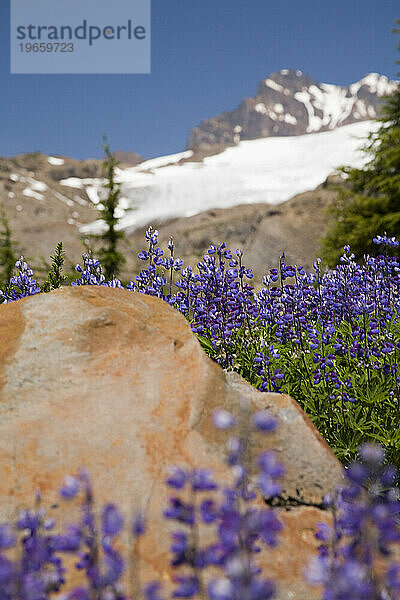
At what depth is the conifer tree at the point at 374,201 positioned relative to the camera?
58.4 feet

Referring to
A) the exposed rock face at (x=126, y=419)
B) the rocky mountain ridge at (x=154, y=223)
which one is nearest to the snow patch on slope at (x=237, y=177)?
the rocky mountain ridge at (x=154, y=223)

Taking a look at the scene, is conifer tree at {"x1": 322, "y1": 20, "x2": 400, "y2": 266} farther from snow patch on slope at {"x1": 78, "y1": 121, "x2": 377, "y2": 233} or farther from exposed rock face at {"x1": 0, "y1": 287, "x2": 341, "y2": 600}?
snow patch on slope at {"x1": 78, "y1": 121, "x2": 377, "y2": 233}

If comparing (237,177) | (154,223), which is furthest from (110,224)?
(237,177)

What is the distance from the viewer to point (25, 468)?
2939 mm

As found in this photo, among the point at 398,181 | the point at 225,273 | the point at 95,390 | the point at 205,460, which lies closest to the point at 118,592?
the point at 205,460

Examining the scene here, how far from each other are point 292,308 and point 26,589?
562 centimetres

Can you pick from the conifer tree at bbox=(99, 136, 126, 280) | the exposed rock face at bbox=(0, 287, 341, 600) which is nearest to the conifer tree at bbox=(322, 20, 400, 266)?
the conifer tree at bbox=(99, 136, 126, 280)

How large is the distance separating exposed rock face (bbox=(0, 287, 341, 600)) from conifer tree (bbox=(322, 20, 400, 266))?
14812 mm

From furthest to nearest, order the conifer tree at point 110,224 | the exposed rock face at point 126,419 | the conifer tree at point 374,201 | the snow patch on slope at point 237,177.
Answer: the snow patch on slope at point 237,177 → the conifer tree at point 110,224 → the conifer tree at point 374,201 → the exposed rock face at point 126,419

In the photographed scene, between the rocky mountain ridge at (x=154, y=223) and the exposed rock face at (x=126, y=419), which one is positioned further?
the rocky mountain ridge at (x=154, y=223)

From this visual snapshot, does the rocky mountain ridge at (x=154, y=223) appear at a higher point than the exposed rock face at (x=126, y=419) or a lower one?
higher

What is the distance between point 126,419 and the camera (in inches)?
125

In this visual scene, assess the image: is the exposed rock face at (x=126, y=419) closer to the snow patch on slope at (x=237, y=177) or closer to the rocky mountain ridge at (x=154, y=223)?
the rocky mountain ridge at (x=154, y=223)

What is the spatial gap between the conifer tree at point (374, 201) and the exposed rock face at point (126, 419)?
583 inches
